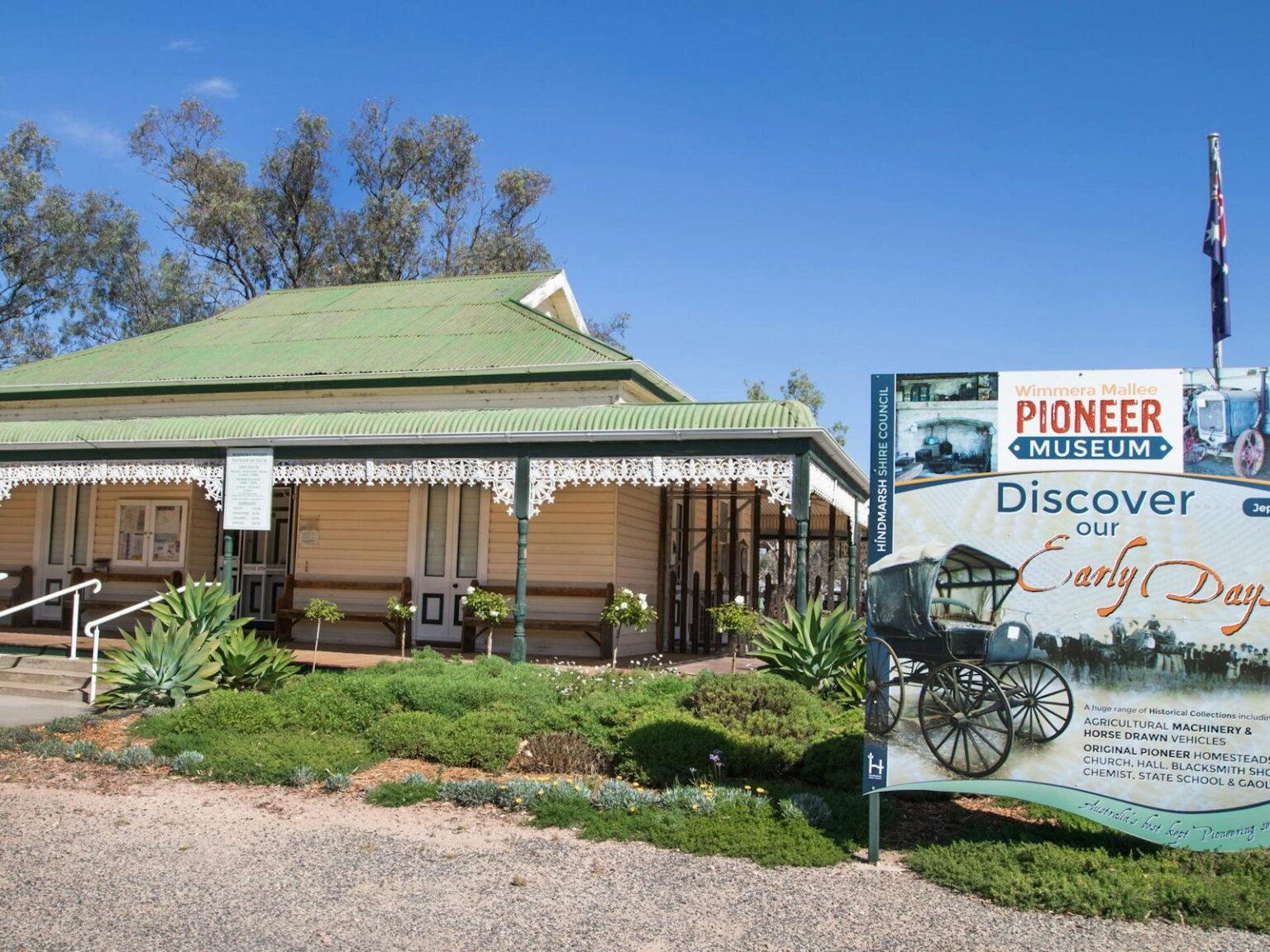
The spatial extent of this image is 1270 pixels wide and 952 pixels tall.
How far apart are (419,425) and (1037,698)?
9767 mm

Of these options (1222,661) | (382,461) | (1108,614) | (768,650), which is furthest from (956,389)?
(382,461)

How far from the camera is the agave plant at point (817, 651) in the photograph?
35.7ft

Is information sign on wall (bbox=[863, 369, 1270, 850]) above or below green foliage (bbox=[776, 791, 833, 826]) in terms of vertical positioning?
above

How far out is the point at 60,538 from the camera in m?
19.2

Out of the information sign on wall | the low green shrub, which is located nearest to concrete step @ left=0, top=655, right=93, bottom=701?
the low green shrub

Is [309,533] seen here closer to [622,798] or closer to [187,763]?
[187,763]

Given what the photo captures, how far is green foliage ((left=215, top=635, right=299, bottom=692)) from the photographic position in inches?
462

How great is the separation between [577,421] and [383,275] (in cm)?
3000

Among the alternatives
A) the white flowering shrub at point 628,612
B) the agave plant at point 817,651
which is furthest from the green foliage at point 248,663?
the agave plant at point 817,651

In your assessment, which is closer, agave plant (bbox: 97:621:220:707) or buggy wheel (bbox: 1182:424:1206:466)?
buggy wheel (bbox: 1182:424:1206:466)

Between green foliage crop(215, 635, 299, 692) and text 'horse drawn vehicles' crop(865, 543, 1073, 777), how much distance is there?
7.59m

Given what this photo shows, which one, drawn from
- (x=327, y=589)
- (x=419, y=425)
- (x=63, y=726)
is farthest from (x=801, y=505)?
(x=327, y=589)

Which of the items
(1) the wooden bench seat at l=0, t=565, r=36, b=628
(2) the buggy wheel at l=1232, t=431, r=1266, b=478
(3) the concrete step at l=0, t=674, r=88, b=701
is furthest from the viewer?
(1) the wooden bench seat at l=0, t=565, r=36, b=628

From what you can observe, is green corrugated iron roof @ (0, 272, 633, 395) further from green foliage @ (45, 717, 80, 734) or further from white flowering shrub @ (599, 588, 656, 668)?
green foliage @ (45, 717, 80, 734)
